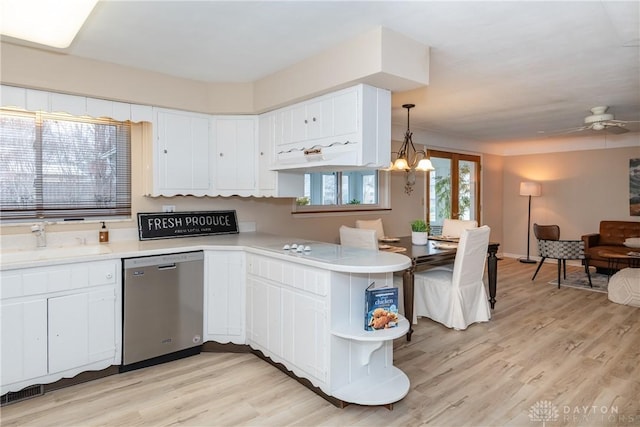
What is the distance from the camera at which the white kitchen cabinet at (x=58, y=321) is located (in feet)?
8.05

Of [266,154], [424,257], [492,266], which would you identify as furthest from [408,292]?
[266,154]

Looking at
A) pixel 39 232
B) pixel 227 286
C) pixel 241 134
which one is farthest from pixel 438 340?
pixel 39 232

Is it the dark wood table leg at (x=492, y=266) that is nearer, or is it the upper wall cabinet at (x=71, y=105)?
the upper wall cabinet at (x=71, y=105)

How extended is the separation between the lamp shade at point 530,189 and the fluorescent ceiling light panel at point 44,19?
7.51 metres

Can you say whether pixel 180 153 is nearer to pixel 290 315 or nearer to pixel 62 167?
pixel 62 167

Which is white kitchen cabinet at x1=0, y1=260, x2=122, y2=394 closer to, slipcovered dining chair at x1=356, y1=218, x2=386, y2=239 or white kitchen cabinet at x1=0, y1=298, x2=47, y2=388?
white kitchen cabinet at x1=0, y1=298, x2=47, y2=388

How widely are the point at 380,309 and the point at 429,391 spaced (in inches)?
27.9

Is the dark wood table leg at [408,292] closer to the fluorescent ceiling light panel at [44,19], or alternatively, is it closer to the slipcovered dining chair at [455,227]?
the slipcovered dining chair at [455,227]

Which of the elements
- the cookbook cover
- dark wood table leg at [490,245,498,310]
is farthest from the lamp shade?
the cookbook cover

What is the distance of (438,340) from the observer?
358 centimetres

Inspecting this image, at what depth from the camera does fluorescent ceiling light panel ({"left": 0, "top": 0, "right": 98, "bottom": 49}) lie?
2100 mm

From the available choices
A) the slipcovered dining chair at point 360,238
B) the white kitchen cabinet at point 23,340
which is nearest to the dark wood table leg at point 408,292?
the slipcovered dining chair at point 360,238

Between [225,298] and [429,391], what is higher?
[225,298]

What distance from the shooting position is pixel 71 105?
3082mm
